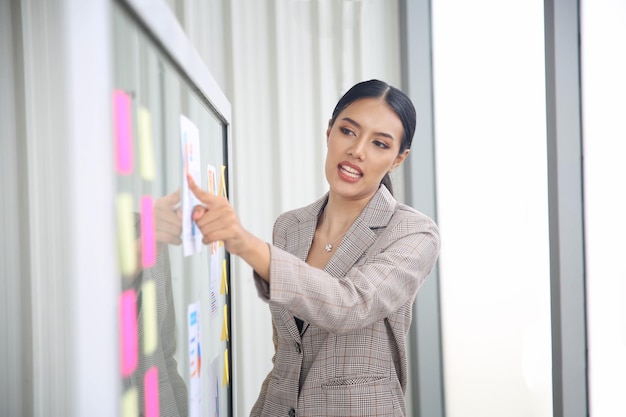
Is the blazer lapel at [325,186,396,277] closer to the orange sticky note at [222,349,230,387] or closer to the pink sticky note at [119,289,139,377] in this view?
the orange sticky note at [222,349,230,387]

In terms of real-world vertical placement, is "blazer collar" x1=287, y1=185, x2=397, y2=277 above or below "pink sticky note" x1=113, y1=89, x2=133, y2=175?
below

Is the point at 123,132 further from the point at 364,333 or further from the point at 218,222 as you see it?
the point at 364,333

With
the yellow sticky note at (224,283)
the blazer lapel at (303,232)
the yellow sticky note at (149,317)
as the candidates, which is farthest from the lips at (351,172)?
the yellow sticky note at (149,317)

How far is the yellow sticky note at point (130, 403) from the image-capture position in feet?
1.95

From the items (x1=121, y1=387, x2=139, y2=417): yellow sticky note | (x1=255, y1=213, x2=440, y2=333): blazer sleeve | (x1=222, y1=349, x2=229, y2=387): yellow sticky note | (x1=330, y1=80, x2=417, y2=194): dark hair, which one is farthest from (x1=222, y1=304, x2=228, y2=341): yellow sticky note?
(x1=121, y1=387, x2=139, y2=417): yellow sticky note

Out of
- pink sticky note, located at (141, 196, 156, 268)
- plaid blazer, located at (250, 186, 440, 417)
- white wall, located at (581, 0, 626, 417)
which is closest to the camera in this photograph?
pink sticky note, located at (141, 196, 156, 268)

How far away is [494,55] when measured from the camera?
8.37 feet

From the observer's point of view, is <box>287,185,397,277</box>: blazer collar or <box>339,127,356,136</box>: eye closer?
<box>287,185,397,277</box>: blazer collar

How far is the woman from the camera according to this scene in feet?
3.49

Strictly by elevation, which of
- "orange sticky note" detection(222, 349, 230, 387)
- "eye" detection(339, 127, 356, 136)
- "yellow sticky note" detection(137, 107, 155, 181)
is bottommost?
"orange sticky note" detection(222, 349, 230, 387)

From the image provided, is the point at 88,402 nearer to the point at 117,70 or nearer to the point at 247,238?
the point at 117,70

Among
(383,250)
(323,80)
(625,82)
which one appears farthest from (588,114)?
(323,80)

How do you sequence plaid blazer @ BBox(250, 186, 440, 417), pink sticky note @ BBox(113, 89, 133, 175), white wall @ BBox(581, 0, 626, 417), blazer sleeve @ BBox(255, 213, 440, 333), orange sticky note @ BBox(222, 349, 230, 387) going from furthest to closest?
white wall @ BBox(581, 0, 626, 417)
orange sticky note @ BBox(222, 349, 230, 387)
plaid blazer @ BBox(250, 186, 440, 417)
blazer sleeve @ BBox(255, 213, 440, 333)
pink sticky note @ BBox(113, 89, 133, 175)

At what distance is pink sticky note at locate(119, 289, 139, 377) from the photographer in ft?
1.85
